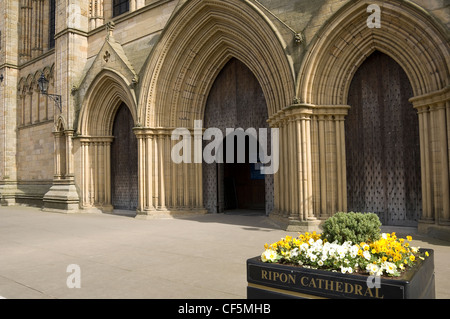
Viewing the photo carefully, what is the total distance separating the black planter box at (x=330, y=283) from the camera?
2.87m

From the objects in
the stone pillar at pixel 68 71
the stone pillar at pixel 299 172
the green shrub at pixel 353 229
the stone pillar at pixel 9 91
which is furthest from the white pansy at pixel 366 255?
the stone pillar at pixel 9 91

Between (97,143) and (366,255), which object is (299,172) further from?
(97,143)

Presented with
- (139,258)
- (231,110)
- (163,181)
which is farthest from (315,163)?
(163,181)

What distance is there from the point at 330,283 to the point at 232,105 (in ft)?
32.2

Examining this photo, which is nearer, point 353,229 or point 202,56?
point 353,229

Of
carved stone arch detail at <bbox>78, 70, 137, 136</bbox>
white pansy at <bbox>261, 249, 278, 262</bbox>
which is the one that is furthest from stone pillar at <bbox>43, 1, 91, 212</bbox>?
white pansy at <bbox>261, 249, 278, 262</bbox>

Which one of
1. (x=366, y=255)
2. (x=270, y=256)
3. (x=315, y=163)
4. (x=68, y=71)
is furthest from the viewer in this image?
(x=68, y=71)

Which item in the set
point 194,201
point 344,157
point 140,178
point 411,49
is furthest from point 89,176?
point 411,49

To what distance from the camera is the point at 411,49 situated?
8273 mm

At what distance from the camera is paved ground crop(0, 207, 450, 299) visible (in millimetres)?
4438

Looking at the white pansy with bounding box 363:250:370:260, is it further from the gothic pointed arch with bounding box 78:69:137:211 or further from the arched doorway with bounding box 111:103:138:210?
the gothic pointed arch with bounding box 78:69:137:211

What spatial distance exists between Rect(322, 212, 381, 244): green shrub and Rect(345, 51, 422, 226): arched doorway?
225 inches

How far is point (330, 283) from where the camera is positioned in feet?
10.2

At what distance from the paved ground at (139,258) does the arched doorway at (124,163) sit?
13.3 feet
